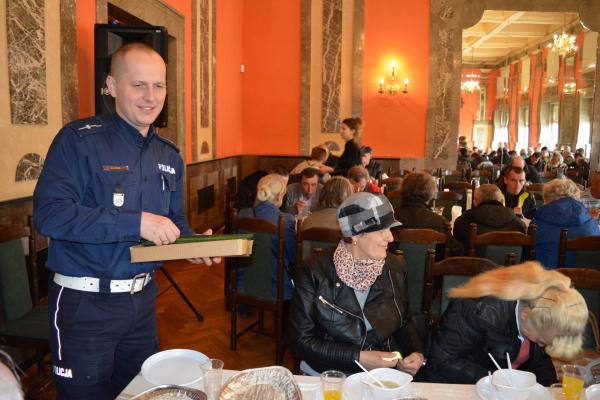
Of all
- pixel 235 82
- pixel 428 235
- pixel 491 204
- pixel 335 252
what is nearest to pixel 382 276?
pixel 335 252

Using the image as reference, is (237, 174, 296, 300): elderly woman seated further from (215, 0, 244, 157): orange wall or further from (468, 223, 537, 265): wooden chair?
(215, 0, 244, 157): orange wall

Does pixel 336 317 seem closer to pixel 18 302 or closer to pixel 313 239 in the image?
pixel 313 239

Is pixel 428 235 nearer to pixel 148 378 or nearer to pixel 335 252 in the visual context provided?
pixel 335 252

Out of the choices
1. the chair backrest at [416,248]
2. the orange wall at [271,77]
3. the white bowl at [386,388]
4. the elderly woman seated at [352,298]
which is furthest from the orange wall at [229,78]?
the white bowl at [386,388]

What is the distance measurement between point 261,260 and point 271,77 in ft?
22.3

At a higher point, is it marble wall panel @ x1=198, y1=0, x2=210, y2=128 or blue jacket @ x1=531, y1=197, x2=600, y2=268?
marble wall panel @ x1=198, y1=0, x2=210, y2=128

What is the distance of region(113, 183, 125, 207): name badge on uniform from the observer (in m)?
1.86

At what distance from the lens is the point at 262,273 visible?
142 inches

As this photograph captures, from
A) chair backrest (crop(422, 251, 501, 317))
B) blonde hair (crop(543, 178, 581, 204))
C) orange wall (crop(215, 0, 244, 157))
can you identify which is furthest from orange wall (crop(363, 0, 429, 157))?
chair backrest (crop(422, 251, 501, 317))

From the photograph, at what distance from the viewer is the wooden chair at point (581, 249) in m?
3.35

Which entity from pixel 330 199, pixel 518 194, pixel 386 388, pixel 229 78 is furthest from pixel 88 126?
pixel 229 78

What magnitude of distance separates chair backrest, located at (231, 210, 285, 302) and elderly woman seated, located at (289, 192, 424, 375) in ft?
3.62

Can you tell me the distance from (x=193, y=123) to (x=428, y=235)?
15.0 feet

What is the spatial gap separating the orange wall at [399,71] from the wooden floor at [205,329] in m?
5.35
